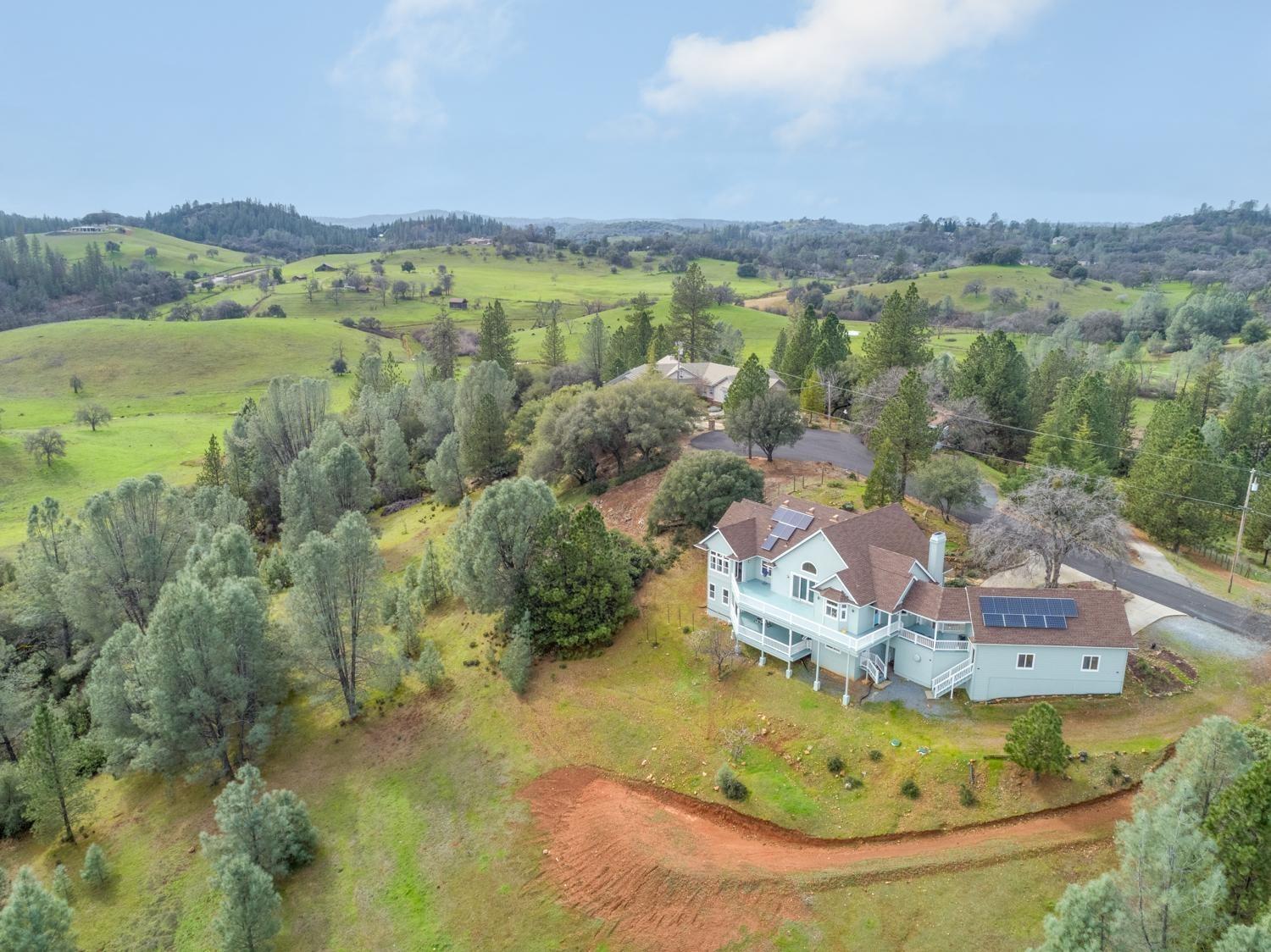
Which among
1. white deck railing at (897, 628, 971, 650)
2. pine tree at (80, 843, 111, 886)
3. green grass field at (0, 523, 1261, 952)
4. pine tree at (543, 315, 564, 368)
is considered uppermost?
pine tree at (543, 315, 564, 368)

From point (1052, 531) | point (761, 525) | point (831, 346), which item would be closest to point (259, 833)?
point (761, 525)

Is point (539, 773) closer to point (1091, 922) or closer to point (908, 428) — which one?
point (1091, 922)

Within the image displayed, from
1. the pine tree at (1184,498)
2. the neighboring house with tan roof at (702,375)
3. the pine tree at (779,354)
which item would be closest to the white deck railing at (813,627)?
the pine tree at (1184,498)

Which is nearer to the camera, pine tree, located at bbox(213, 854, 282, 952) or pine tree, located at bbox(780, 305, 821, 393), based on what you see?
pine tree, located at bbox(213, 854, 282, 952)

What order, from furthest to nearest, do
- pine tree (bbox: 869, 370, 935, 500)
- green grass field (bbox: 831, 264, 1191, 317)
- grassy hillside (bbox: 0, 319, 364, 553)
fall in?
green grass field (bbox: 831, 264, 1191, 317)
grassy hillside (bbox: 0, 319, 364, 553)
pine tree (bbox: 869, 370, 935, 500)

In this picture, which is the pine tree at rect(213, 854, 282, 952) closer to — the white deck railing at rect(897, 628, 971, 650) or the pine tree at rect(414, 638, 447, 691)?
the pine tree at rect(414, 638, 447, 691)

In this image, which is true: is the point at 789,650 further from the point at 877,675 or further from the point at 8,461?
the point at 8,461

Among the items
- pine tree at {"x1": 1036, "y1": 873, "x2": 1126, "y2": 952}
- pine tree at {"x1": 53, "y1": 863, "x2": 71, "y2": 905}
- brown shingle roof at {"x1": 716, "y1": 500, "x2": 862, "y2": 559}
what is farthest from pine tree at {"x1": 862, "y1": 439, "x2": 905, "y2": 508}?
pine tree at {"x1": 53, "y1": 863, "x2": 71, "y2": 905}

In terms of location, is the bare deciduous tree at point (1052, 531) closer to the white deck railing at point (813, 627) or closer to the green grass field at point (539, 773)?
the green grass field at point (539, 773)
